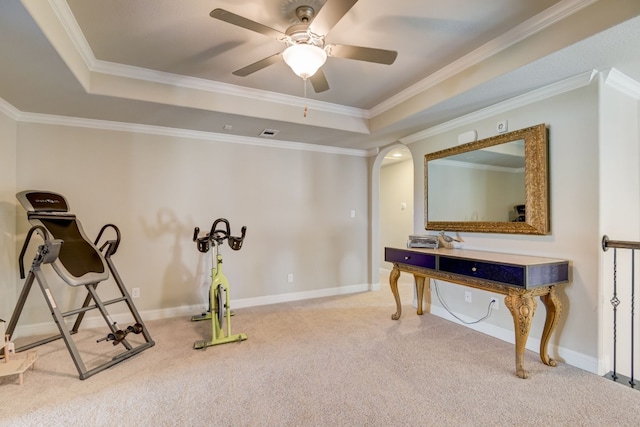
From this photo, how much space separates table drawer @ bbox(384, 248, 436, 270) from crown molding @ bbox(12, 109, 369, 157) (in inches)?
74.5

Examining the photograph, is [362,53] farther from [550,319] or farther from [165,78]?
[550,319]

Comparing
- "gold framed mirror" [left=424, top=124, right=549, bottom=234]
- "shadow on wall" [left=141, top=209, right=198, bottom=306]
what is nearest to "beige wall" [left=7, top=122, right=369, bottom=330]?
"shadow on wall" [left=141, top=209, right=198, bottom=306]

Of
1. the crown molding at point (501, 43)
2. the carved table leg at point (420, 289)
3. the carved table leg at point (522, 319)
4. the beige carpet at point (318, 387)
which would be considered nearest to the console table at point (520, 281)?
the carved table leg at point (522, 319)

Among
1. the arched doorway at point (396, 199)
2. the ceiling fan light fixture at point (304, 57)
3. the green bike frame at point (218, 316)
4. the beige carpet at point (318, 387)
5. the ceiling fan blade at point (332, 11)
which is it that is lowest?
the beige carpet at point (318, 387)

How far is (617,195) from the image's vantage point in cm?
244

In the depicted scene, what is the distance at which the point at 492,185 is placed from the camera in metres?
3.04

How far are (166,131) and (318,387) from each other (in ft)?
10.5

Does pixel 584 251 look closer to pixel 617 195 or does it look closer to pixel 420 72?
pixel 617 195

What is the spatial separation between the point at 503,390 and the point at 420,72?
103 inches

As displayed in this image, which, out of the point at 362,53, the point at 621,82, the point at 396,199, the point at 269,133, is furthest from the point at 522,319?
the point at 396,199

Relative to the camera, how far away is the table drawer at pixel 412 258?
3018 mm

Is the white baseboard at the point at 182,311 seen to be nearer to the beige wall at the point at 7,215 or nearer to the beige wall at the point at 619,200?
the beige wall at the point at 7,215

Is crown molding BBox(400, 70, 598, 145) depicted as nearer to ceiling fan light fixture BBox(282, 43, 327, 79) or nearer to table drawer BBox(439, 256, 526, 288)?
table drawer BBox(439, 256, 526, 288)

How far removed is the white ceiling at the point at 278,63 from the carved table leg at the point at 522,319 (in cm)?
168
